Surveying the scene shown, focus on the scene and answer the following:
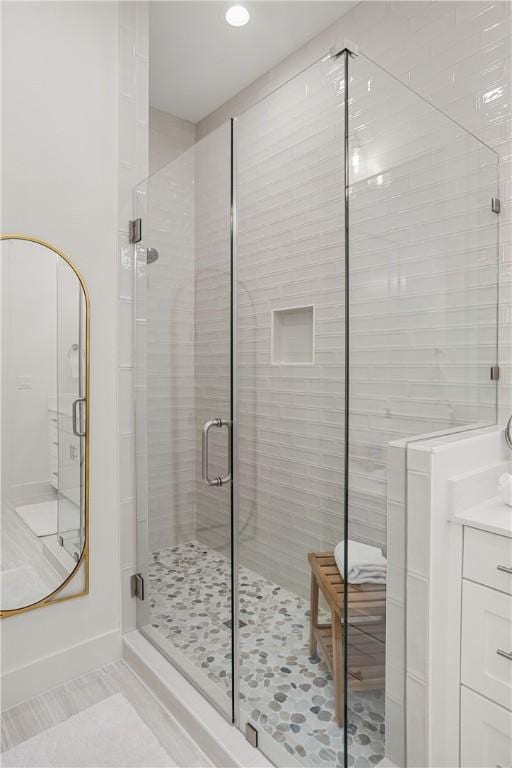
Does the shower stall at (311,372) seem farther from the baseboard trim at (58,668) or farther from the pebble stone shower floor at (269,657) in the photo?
the baseboard trim at (58,668)

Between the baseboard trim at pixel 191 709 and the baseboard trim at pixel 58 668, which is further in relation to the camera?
the baseboard trim at pixel 58 668

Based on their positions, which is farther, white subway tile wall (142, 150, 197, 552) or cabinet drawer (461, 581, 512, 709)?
white subway tile wall (142, 150, 197, 552)

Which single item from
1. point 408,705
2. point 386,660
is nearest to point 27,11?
point 386,660

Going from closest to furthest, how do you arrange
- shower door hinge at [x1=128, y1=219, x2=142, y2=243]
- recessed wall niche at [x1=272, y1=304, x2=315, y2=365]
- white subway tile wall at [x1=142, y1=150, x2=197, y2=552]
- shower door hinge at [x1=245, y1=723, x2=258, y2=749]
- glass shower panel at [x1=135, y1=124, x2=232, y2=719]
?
recessed wall niche at [x1=272, y1=304, x2=315, y2=365] < shower door hinge at [x1=245, y1=723, x2=258, y2=749] < glass shower panel at [x1=135, y1=124, x2=232, y2=719] < white subway tile wall at [x1=142, y1=150, x2=197, y2=552] < shower door hinge at [x1=128, y1=219, x2=142, y2=243]

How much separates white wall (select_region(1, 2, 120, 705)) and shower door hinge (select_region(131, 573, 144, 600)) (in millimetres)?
73

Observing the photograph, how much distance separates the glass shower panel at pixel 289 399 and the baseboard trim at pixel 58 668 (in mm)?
699

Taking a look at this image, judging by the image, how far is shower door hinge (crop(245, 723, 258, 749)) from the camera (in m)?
1.39

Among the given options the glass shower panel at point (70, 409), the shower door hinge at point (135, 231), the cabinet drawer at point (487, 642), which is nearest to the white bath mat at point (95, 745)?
the glass shower panel at point (70, 409)

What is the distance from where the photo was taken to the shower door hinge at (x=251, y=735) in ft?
4.56

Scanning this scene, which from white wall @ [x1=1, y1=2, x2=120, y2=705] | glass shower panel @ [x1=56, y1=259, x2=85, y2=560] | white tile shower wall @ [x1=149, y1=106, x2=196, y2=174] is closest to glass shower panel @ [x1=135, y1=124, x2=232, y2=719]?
white wall @ [x1=1, y1=2, x2=120, y2=705]

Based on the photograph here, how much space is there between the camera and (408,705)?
123 centimetres

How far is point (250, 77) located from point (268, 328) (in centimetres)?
206

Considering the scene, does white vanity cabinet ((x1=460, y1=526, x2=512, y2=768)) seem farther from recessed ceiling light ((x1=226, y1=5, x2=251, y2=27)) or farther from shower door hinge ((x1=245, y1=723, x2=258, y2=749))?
recessed ceiling light ((x1=226, y1=5, x2=251, y2=27))

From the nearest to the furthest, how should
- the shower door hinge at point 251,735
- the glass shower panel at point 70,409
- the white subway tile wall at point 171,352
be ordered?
1. the shower door hinge at point 251,735
2. the white subway tile wall at point 171,352
3. the glass shower panel at point 70,409
